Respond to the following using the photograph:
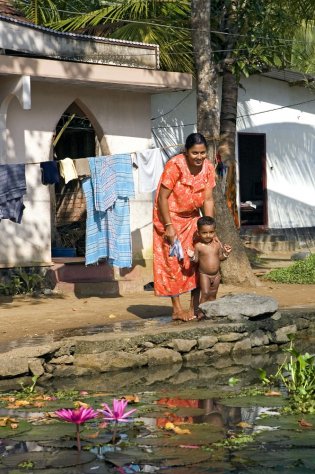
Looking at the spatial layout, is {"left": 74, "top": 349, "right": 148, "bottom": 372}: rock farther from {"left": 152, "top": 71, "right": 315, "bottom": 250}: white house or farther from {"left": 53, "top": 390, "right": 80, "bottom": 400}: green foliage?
{"left": 152, "top": 71, "right": 315, "bottom": 250}: white house

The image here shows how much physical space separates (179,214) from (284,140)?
1173 centimetres

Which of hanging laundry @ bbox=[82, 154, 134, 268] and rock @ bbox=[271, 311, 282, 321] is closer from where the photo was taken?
rock @ bbox=[271, 311, 282, 321]

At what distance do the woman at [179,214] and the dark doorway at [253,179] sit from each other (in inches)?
412

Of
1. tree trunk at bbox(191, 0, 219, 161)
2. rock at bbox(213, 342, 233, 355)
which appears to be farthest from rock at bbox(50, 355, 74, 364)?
tree trunk at bbox(191, 0, 219, 161)

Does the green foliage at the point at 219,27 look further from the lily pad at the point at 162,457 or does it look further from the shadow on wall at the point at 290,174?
the lily pad at the point at 162,457

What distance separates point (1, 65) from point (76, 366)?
5.20 meters

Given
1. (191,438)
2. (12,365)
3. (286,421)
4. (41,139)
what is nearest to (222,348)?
(12,365)

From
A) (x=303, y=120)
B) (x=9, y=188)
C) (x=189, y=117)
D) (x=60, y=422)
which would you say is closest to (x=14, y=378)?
(x=60, y=422)

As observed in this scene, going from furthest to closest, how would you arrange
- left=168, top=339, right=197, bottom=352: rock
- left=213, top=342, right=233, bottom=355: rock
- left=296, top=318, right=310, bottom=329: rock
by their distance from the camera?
left=296, top=318, right=310, bottom=329: rock → left=213, top=342, right=233, bottom=355: rock → left=168, top=339, right=197, bottom=352: rock

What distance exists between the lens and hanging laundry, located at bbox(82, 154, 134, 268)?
1276 cm

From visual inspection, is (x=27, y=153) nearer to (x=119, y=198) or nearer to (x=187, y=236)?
(x=119, y=198)

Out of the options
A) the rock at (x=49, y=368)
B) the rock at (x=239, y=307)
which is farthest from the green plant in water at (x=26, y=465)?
the rock at (x=239, y=307)

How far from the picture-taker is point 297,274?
49.6ft

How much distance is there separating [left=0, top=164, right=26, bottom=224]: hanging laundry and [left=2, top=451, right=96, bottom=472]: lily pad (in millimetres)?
6555
